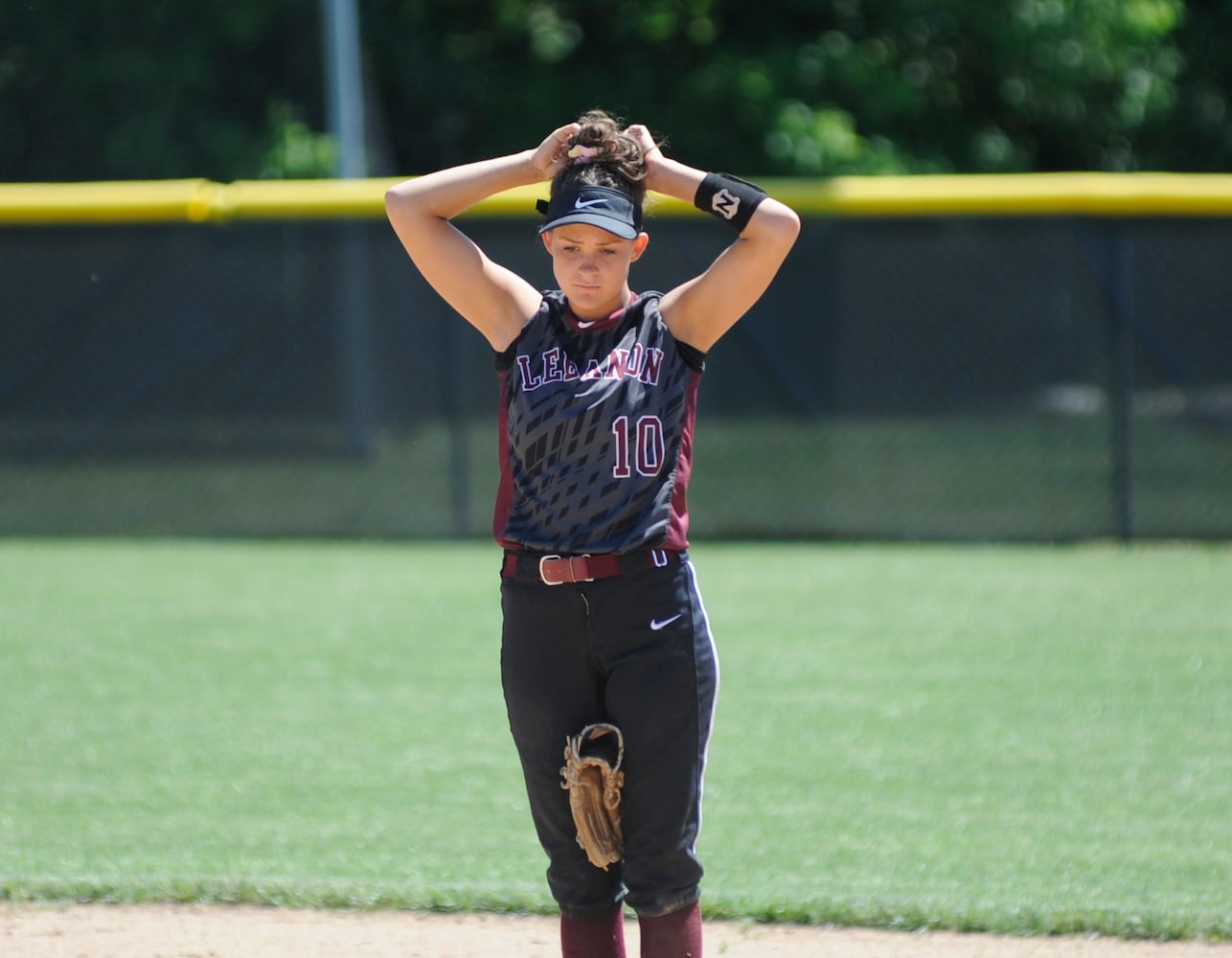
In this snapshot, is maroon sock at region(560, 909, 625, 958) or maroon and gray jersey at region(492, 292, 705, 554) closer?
maroon and gray jersey at region(492, 292, 705, 554)

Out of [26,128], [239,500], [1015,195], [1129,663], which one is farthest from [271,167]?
[1129,663]

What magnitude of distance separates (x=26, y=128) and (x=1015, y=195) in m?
7.23

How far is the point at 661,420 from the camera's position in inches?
115

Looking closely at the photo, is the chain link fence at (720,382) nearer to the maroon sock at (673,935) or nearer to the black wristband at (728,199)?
the black wristband at (728,199)

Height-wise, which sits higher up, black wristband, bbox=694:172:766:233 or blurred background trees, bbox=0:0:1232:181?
→ blurred background trees, bbox=0:0:1232:181

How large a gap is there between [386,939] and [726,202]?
1997mm

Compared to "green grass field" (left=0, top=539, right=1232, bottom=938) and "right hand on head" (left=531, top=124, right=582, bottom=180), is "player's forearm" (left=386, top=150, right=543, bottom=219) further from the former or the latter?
"green grass field" (left=0, top=539, right=1232, bottom=938)

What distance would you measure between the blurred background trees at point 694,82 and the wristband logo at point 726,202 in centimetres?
964

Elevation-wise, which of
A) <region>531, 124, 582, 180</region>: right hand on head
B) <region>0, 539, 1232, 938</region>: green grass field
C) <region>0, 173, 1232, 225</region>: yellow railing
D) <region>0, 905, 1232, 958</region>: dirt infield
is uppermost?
<region>0, 173, 1232, 225</region>: yellow railing

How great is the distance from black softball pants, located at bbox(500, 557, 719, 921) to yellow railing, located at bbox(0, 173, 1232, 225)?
19.2 feet

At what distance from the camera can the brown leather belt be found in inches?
112

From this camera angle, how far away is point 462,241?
3107 mm

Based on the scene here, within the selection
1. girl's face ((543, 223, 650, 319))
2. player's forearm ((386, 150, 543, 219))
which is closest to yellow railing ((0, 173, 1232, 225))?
player's forearm ((386, 150, 543, 219))

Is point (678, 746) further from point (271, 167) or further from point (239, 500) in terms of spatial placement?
point (271, 167)
